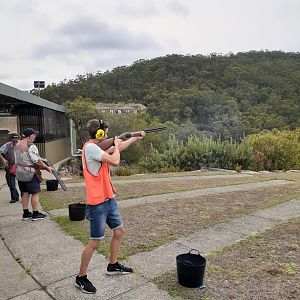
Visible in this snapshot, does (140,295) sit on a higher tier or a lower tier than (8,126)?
lower

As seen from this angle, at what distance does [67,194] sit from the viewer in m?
9.17

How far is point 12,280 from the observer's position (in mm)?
3992

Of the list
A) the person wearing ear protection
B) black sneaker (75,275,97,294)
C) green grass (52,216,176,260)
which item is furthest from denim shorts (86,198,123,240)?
green grass (52,216,176,260)

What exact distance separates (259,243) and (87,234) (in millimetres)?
2596

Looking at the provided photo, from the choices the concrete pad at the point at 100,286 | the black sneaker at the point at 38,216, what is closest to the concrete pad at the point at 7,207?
the black sneaker at the point at 38,216

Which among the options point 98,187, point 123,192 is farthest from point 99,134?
point 123,192

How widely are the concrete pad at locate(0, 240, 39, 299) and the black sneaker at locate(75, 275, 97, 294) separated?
0.50 meters

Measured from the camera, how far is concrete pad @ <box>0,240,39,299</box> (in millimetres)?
3709

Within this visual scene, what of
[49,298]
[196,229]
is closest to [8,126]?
[196,229]

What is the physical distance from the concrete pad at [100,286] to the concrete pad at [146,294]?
8 centimetres

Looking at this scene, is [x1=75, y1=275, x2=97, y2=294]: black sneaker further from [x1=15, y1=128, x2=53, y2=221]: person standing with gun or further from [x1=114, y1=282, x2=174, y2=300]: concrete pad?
[x1=15, y1=128, x2=53, y2=221]: person standing with gun

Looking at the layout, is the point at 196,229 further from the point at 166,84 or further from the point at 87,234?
the point at 166,84

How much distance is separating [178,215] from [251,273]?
9.11 ft

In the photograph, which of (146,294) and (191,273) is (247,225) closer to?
(191,273)
